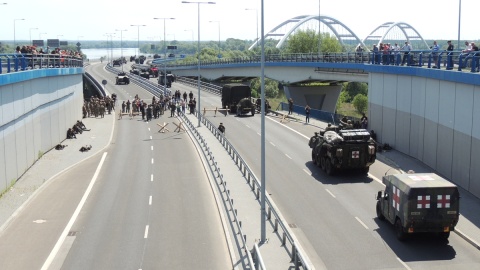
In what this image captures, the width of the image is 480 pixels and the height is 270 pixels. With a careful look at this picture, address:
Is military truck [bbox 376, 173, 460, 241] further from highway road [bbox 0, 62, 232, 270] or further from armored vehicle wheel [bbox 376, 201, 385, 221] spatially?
highway road [bbox 0, 62, 232, 270]

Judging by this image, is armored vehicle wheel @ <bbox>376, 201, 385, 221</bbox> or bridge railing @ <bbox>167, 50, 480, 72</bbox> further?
bridge railing @ <bbox>167, 50, 480, 72</bbox>

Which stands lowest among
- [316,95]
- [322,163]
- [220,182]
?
[220,182]

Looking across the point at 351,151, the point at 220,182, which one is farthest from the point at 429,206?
the point at 220,182

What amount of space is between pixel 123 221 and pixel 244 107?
39.2 m

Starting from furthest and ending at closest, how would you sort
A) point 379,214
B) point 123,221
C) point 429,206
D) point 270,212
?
point 123,221 → point 379,214 → point 270,212 → point 429,206

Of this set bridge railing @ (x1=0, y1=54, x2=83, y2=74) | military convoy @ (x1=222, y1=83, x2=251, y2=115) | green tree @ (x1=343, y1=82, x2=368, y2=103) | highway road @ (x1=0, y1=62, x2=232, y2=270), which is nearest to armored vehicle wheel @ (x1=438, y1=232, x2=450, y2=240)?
highway road @ (x1=0, y1=62, x2=232, y2=270)

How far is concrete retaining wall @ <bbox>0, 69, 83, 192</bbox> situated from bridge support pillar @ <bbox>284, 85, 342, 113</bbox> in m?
37.7

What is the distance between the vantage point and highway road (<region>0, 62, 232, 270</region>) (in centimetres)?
2226

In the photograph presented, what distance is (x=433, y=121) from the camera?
36.9 metres

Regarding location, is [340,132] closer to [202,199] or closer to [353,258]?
[202,199]

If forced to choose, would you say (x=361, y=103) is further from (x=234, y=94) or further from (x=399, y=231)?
(x=399, y=231)

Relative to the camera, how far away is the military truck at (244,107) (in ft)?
215

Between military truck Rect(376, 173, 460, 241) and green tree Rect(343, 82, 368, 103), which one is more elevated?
military truck Rect(376, 173, 460, 241)

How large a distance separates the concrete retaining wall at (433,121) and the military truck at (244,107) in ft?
60.7
